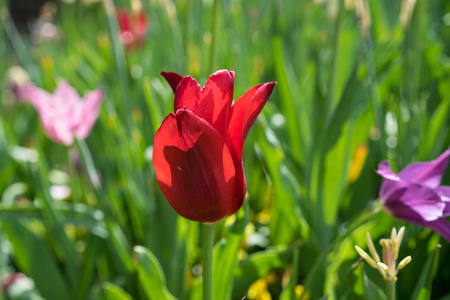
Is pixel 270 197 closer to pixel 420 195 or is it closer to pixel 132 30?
pixel 420 195

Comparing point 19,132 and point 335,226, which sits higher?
point 19,132

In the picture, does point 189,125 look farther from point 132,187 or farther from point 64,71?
point 64,71

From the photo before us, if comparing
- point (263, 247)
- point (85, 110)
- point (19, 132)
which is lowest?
point (263, 247)

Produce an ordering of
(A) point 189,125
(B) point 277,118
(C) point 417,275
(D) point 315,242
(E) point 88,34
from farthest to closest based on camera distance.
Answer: (E) point 88,34 < (B) point 277,118 < (D) point 315,242 < (C) point 417,275 < (A) point 189,125

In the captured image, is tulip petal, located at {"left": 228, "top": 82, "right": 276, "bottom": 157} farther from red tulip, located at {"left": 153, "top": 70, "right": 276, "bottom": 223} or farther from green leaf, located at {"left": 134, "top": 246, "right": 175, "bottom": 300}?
green leaf, located at {"left": 134, "top": 246, "right": 175, "bottom": 300}

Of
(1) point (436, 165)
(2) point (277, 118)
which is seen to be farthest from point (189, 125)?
(2) point (277, 118)

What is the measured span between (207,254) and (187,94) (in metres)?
0.13

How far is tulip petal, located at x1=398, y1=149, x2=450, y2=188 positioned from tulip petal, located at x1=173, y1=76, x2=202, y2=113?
0.90ft

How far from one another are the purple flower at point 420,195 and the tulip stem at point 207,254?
191mm

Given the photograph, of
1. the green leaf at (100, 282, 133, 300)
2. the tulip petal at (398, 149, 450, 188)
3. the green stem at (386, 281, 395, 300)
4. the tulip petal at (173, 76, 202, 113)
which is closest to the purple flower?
the tulip petal at (398, 149, 450, 188)

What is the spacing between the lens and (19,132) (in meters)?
1.64

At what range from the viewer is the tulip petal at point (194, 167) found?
0.37 meters

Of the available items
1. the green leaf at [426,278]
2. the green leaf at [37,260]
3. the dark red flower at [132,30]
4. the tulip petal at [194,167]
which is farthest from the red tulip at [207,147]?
the dark red flower at [132,30]

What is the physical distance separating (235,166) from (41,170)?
0.60 metres
